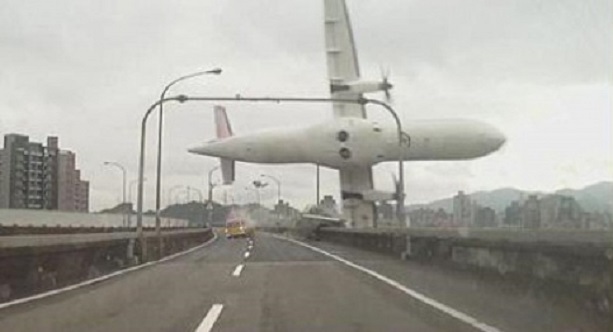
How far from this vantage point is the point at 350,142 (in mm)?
78625

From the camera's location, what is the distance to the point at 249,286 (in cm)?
2148

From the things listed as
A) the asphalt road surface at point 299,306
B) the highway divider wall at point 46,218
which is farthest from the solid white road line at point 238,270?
the highway divider wall at point 46,218

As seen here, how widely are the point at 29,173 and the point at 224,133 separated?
43125mm

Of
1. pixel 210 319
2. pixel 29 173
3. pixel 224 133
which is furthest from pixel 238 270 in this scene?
pixel 224 133

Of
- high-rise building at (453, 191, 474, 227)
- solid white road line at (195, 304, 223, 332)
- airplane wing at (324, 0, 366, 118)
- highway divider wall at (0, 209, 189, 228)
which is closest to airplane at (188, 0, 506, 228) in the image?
airplane wing at (324, 0, 366, 118)

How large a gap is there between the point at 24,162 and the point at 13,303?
1570 inches

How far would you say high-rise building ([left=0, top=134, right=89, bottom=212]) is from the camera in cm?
5469

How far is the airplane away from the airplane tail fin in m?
0.13

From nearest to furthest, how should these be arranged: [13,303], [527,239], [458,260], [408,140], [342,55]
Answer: [13,303] → [527,239] → [458,260] → [408,140] → [342,55]

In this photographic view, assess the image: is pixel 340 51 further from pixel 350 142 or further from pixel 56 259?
pixel 56 259

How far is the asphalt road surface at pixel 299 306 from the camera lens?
1335 centimetres

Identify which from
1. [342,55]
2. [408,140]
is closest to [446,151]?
[408,140]

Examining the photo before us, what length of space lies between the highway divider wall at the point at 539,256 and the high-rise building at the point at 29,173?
2942 cm

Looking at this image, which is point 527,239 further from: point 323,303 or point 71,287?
point 71,287
